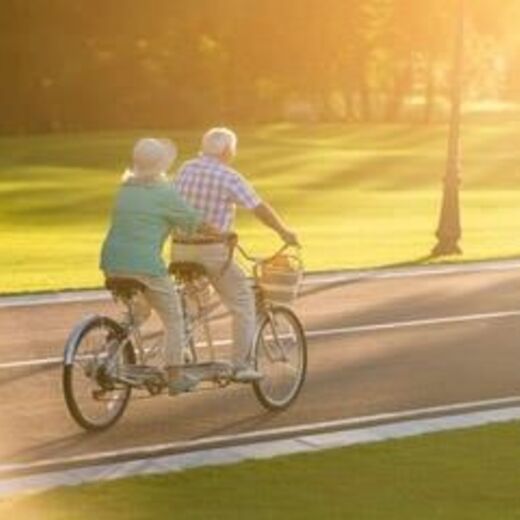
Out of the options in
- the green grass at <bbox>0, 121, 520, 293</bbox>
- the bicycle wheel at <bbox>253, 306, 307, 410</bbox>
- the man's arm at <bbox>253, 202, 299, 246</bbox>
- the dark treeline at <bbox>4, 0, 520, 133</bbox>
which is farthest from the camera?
the dark treeline at <bbox>4, 0, 520, 133</bbox>

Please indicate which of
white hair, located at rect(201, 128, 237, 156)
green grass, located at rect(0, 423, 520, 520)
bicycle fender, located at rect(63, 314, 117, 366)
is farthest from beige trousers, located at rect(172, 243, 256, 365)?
green grass, located at rect(0, 423, 520, 520)

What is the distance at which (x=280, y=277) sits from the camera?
1117cm

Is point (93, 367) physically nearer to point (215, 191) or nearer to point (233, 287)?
point (233, 287)

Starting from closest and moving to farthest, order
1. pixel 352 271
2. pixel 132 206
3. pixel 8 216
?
pixel 132 206 → pixel 352 271 → pixel 8 216

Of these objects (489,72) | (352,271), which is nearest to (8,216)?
(352,271)

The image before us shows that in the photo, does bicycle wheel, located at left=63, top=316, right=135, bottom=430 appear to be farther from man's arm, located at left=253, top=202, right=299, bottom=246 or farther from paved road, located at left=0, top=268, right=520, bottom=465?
man's arm, located at left=253, top=202, right=299, bottom=246

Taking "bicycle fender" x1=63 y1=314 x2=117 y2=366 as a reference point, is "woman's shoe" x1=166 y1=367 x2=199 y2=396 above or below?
below

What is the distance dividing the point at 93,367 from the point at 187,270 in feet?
3.40

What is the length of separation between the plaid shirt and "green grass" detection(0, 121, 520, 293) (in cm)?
818

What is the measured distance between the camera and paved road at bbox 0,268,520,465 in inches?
427

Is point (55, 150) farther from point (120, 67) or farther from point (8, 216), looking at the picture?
point (8, 216)

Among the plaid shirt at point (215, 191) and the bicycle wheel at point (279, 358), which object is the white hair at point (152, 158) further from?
the bicycle wheel at point (279, 358)

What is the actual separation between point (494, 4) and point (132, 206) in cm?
8068

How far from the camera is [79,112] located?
77250 mm
